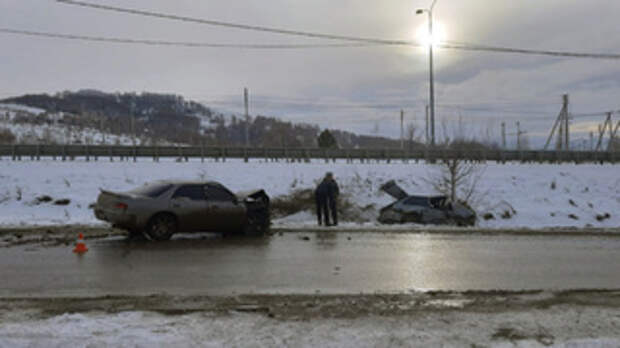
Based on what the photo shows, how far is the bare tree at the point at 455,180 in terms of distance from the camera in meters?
23.2

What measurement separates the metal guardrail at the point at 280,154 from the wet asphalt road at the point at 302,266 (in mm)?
15253

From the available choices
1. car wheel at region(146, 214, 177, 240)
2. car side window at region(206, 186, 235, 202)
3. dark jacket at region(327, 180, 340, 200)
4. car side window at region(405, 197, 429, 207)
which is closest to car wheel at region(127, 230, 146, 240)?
car wheel at region(146, 214, 177, 240)

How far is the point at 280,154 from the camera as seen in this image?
37.5 m

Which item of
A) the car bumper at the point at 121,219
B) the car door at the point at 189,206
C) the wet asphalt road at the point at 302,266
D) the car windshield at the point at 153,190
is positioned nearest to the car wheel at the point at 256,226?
the wet asphalt road at the point at 302,266

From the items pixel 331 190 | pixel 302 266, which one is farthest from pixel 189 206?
pixel 331 190

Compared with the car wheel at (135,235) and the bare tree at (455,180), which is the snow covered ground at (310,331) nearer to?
the car wheel at (135,235)

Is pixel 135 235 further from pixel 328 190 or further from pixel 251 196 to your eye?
pixel 328 190

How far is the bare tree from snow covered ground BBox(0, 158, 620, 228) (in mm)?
559

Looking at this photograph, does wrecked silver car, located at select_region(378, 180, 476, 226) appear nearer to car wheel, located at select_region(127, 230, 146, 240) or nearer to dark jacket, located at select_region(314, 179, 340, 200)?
dark jacket, located at select_region(314, 179, 340, 200)

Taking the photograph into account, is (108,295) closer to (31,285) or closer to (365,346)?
(31,285)

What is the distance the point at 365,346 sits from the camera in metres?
4.36

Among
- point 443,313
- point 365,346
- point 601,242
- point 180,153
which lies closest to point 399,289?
point 443,313

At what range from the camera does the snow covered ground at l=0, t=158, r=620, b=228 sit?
865 inches

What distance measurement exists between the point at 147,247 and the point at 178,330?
5687 millimetres
